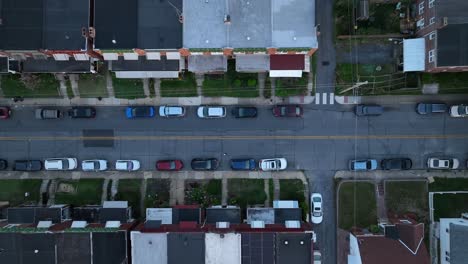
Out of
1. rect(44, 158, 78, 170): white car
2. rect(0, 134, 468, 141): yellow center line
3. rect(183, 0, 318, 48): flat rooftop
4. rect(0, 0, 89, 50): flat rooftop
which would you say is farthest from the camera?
rect(0, 134, 468, 141): yellow center line

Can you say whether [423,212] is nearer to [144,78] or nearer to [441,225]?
[441,225]

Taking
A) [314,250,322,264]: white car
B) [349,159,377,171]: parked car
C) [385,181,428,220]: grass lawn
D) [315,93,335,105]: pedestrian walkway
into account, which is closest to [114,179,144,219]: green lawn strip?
[314,250,322,264]: white car

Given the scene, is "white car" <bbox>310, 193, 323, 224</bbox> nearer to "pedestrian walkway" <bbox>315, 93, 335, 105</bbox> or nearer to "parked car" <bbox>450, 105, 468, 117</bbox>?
"pedestrian walkway" <bbox>315, 93, 335, 105</bbox>

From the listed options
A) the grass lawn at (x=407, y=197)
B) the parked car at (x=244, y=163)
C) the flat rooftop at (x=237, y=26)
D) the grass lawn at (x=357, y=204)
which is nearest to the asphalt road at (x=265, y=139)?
the parked car at (x=244, y=163)

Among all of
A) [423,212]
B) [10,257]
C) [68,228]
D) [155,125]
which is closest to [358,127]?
[423,212]

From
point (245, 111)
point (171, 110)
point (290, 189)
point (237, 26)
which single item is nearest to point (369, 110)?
point (290, 189)

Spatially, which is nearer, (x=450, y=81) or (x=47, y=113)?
(x=450, y=81)

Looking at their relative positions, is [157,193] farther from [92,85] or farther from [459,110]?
[459,110]
